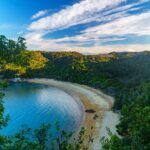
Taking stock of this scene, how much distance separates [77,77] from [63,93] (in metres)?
21.4

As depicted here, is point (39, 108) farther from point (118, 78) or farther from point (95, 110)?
point (118, 78)

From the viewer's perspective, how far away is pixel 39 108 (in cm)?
10175

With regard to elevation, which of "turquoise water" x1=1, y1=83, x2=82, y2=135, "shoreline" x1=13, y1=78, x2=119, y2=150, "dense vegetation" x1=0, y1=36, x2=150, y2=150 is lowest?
"turquoise water" x1=1, y1=83, x2=82, y2=135

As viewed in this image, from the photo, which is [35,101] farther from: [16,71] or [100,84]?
[16,71]

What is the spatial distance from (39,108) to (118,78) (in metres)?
43.3

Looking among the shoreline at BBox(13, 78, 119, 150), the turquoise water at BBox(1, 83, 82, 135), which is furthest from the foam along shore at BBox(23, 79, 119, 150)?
the turquoise water at BBox(1, 83, 82, 135)

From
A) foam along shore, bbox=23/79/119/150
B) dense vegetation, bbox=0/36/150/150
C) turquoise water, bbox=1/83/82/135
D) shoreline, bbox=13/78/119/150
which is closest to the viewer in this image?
dense vegetation, bbox=0/36/150/150

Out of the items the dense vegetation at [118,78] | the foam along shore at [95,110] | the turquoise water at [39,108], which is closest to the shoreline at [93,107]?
the foam along shore at [95,110]

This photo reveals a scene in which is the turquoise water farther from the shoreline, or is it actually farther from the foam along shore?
the foam along shore

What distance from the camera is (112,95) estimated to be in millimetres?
106312

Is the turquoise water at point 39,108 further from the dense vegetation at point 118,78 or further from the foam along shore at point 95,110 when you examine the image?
the dense vegetation at point 118,78

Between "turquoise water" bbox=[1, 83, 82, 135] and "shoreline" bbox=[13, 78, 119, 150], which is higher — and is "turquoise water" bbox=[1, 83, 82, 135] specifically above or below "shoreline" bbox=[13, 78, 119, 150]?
below

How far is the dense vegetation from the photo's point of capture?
48.6 ft

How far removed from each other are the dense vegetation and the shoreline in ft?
11.3
